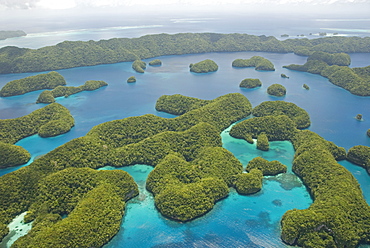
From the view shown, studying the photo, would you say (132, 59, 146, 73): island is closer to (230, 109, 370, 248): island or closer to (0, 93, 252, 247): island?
(0, 93, 252, 247): island

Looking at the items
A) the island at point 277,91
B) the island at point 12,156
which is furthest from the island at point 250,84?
the island at point 12,156

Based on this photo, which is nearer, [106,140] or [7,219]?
[7,219]

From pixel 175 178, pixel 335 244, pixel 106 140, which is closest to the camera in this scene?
pixel 335 244

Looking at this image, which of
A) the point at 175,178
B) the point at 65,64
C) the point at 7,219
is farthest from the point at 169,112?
the point at 65,64

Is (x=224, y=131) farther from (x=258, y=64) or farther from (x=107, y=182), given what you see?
(x=258, y=64)

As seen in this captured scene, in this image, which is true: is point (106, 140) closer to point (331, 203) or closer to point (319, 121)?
point (331, 203)

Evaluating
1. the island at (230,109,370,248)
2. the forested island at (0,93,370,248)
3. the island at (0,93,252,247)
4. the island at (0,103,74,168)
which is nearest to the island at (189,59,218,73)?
the forested island at (0,93,370,248)

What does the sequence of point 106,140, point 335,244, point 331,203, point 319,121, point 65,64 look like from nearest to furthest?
point 335,244 < point 331,203 < point 106,140 < point 319,121 < point 65,64

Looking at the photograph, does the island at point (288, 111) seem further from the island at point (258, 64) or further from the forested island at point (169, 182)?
the island at point (258, 64)
